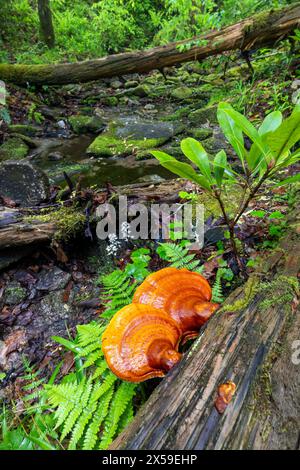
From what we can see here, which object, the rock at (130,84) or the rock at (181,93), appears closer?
the rock at (181,93)

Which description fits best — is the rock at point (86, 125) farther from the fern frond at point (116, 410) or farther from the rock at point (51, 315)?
the fern frond at point (116, 410)

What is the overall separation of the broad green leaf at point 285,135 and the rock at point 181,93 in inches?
391

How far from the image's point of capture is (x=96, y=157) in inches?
254

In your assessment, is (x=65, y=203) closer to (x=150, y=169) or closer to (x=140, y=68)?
(x=150, y=169)

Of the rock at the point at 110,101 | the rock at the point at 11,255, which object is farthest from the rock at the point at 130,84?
the rock at the point at 11,255

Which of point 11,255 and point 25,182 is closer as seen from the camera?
point 11,255

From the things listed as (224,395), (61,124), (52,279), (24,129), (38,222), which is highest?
(61,124)

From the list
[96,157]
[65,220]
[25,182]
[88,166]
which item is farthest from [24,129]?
[65,220]

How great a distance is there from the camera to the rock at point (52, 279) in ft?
10.2

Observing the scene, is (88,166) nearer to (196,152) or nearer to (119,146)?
(119,146)

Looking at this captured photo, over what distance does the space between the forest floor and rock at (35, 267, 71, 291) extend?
11 millimetres

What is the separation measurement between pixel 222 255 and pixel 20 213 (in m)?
2.20

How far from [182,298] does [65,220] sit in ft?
6.05

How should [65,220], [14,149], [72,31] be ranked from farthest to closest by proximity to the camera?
[72,31], [14,149], [65,220]
